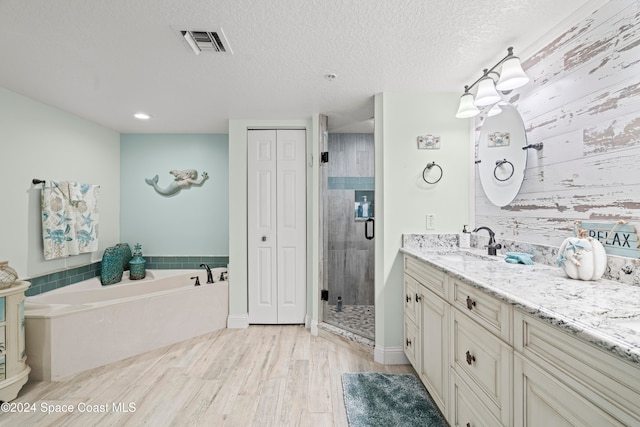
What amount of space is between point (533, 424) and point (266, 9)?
79.3 inches

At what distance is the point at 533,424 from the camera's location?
0.92 meters

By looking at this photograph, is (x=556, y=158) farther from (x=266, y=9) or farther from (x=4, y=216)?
(x=4, y=216)

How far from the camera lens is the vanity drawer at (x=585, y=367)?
634 mm

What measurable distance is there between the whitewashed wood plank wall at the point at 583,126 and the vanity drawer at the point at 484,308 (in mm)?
709

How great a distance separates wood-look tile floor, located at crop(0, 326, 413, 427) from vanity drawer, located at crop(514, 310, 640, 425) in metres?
1.25

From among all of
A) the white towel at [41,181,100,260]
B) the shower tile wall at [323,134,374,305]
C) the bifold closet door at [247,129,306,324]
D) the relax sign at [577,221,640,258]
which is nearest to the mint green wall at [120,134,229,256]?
the white towel at [41,181,100,260]

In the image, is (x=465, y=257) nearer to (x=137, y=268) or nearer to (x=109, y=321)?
(x=109, y=321)

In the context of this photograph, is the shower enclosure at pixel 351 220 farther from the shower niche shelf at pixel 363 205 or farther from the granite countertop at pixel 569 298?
the granite countertop at pixel 569 298

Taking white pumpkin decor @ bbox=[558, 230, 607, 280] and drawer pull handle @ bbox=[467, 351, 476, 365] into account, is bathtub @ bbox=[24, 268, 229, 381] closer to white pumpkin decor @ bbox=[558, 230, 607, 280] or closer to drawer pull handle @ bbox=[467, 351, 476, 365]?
drawer pull handle @ bbox=[467, 351, 476, 365]

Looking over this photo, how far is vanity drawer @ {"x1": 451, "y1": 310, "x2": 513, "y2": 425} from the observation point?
Answer: 1052 millimetres

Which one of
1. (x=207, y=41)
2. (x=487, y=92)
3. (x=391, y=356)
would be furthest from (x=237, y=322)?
(x=487, y=92)

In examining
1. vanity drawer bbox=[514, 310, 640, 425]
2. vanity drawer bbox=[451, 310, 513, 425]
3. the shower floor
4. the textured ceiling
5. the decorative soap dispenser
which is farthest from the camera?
the decorative soap dispenser

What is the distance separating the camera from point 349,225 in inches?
151

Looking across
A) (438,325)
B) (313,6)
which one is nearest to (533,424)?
(438,325)
